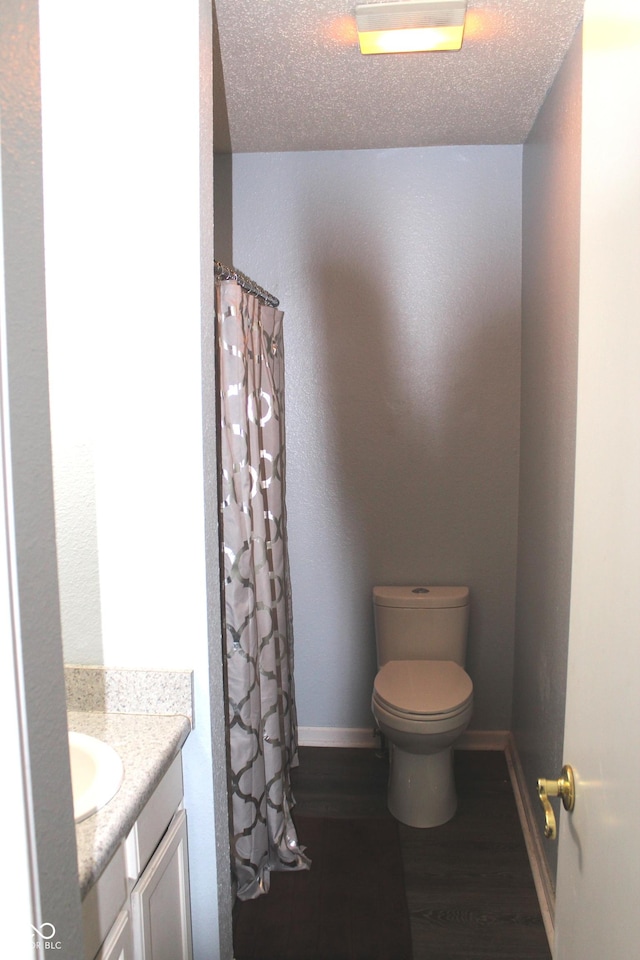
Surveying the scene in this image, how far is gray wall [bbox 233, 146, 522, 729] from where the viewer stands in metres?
2.76

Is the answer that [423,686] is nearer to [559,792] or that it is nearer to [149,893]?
[149,893]

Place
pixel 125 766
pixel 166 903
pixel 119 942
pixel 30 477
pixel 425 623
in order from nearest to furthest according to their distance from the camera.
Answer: pixel 30 477
pixel 119 942
pixel 125 766
pixel 166 903
pixel 425 623

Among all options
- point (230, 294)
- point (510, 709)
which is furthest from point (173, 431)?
point (510, 709)

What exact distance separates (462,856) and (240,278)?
1.98 meters

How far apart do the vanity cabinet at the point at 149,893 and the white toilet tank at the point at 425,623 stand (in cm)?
137

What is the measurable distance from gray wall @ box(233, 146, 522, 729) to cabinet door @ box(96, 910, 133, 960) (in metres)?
1.82

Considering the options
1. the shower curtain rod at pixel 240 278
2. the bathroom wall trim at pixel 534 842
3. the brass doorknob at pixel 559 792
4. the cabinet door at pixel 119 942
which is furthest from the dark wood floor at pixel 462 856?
the shower curtain rod at pixel 240 278

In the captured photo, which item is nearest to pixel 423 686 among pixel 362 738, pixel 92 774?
pixel 362 738

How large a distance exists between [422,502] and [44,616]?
2.37 metres

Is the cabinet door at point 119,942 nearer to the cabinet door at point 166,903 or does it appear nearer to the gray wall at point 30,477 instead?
the cabinet door at point 166,903

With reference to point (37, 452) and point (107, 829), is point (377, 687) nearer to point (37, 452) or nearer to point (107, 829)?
point (107, 829)

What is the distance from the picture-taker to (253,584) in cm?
210

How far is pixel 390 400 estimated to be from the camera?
2.85 meters

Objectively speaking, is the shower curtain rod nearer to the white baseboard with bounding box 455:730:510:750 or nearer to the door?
the door
